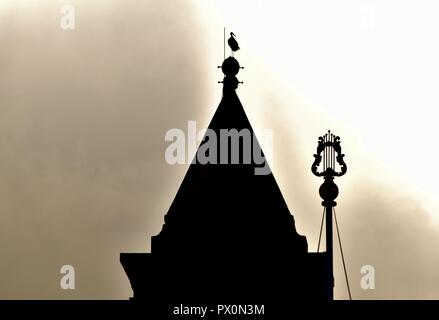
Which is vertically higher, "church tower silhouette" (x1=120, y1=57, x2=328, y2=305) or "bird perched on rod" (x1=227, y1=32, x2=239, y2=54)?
"bird perched on rod" (x1=227, y1=32, x2=239, y2=54)

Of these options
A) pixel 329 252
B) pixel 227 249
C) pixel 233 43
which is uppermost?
pixel 233 43

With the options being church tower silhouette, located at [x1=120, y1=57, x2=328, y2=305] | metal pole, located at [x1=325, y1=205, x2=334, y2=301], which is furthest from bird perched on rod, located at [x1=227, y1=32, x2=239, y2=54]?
metal pole, located at [x1=325, y1=205, x2=334, y2=301]

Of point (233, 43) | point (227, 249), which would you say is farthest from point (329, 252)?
point (233, 43)

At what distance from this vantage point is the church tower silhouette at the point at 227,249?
50.6 m

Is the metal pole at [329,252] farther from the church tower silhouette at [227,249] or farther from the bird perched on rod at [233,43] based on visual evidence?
the bird perched on rod at [233,43]

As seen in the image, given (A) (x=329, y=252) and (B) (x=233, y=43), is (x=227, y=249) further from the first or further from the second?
(B) (x=233, y=43)

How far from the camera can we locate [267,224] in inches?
2037

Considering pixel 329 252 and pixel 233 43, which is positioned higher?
pixel 233 43

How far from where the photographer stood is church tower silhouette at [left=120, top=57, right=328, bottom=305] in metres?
50.6

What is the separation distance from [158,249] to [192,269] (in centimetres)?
124

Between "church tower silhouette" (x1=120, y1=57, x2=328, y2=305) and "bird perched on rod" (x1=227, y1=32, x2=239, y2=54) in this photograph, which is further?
"bird perched on rod" (x1=227, y1=32, x2=239, y2=54)

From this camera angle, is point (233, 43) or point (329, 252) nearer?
point (329, 252)

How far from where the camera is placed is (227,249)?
51.3 meters

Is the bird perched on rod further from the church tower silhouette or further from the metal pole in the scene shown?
the metal pole
